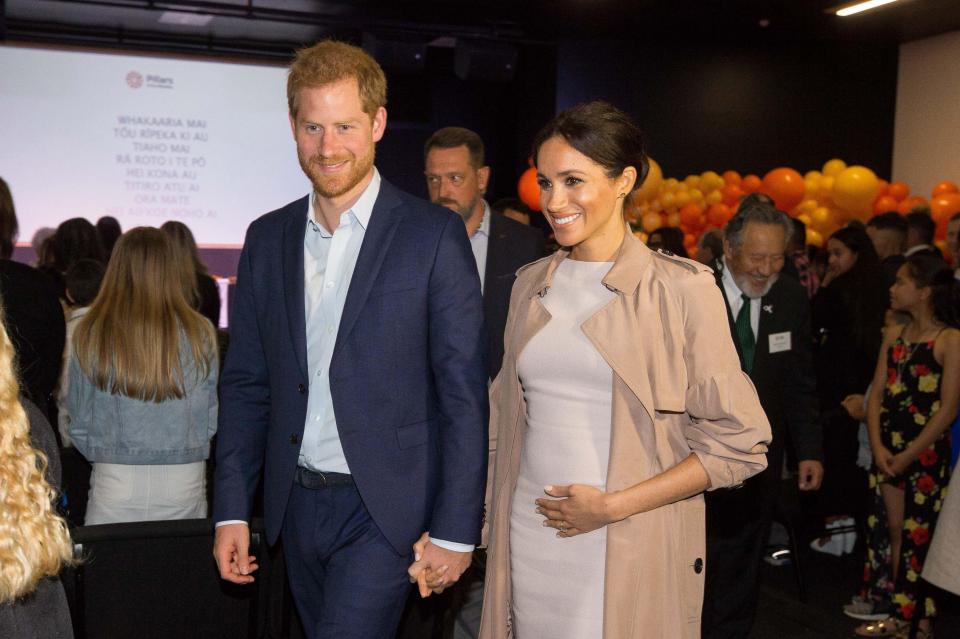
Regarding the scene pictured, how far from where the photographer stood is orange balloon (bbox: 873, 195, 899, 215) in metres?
8.91

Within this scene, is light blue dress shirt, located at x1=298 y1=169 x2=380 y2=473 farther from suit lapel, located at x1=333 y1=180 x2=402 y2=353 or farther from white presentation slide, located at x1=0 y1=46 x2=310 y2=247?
white presentation slide, located at x1=0 y1=46 x2=310 y2=247

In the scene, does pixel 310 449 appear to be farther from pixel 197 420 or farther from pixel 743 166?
pixel 743 166

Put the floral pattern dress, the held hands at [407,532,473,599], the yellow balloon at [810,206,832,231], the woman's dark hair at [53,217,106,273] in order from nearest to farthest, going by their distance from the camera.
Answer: the held hands at [407,532,473,599] → the floral pattern dress → the woman's dark hair at [53,217,106,273] → the yellow balloon at [810,206,832,231]

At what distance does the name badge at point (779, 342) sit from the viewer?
357 cm

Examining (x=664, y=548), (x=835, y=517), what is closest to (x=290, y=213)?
(x=664, y=548)

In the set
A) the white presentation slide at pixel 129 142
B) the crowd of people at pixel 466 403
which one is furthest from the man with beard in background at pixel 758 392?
the white presentation slide at pixel 129 142

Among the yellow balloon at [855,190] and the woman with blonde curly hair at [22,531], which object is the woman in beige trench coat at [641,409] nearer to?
the woman with blonde curly hair at [22,531]

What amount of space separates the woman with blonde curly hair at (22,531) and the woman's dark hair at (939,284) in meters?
3.69

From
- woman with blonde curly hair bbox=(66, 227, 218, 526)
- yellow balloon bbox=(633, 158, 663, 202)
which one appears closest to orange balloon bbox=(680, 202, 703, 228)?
yellow balloon bbox=(633, 158, 663, 202)

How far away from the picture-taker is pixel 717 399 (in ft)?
6.06

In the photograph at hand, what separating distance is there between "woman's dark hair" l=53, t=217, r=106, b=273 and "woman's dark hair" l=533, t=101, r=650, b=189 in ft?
12.7

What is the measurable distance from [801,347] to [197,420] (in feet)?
7.47

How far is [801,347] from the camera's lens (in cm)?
365

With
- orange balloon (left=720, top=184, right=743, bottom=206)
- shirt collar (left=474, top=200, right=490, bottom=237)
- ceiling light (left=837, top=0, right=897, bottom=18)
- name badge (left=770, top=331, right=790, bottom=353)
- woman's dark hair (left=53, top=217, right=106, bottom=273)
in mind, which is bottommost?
name badge (left=770, top=331, right=790, bottom=353)
